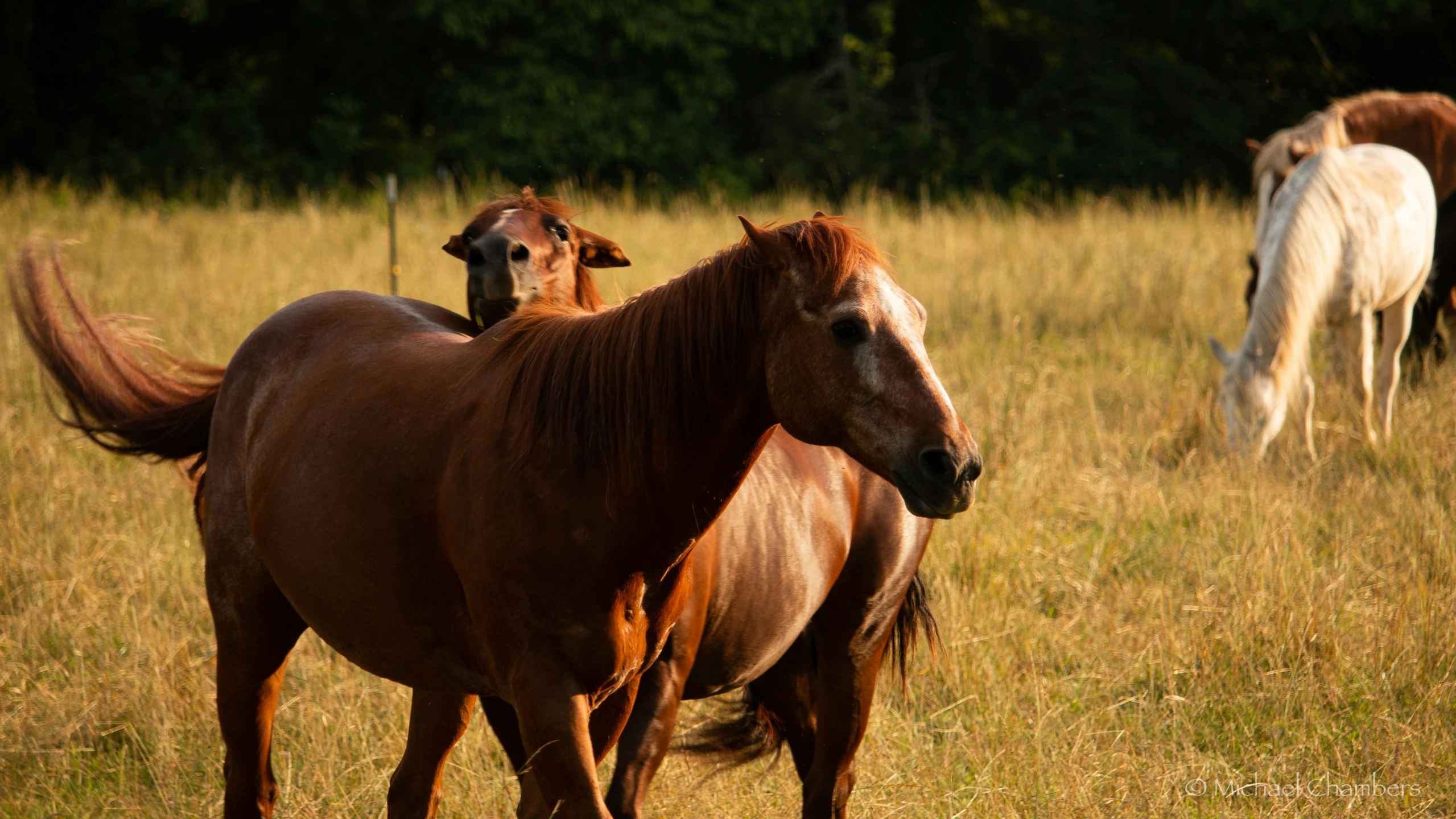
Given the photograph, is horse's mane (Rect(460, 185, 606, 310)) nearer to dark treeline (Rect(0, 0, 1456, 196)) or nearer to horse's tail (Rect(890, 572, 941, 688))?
horse's tail (Rect(890, 572, 941, 688))

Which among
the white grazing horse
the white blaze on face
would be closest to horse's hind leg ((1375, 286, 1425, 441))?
the white grazing horse

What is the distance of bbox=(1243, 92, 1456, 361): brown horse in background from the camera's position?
759 cm

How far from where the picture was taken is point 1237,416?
5.64 meters

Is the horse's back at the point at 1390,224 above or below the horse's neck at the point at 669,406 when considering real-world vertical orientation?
below

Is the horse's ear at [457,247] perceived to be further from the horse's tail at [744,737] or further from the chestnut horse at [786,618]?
the horse's tail at [744,737]

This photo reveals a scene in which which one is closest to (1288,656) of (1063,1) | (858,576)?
(858,576)

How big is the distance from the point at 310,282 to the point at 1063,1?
14.3 metres

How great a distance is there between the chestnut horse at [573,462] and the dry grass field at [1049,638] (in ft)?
2.77

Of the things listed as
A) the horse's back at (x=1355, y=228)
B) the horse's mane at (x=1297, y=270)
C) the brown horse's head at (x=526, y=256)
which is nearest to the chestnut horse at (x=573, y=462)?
the brown horse's head at (x=526, y=256)

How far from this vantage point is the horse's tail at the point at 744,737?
3314mm

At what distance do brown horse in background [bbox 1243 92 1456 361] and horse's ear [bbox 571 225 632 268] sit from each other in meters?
4.83

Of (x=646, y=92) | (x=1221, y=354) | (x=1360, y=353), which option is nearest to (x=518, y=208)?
(x=1221, y=354)

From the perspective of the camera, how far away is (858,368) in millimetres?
1953

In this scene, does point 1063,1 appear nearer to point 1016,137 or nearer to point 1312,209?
point 1016,137
